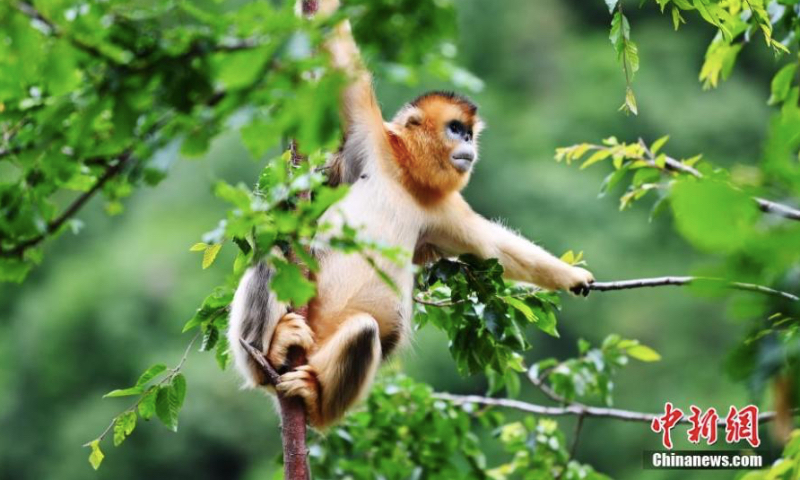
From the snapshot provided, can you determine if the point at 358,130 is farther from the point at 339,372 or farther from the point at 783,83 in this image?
the point at 783,83

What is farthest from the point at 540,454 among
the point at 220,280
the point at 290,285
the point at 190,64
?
the point at 220,280

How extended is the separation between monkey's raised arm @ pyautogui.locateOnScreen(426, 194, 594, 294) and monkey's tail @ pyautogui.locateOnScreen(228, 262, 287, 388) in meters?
0.90

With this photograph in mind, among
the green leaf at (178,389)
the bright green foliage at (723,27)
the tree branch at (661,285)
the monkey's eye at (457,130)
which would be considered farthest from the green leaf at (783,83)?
the green leaf at (178,389)

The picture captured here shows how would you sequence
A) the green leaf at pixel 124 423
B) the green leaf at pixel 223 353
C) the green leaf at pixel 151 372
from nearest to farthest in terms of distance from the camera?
1. the green leaf at pixel 151 372
2. the green leaf at pixel 124 423
3. the green leaf at pixel 223 353

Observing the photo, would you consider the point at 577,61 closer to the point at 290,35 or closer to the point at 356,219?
the point at 356,219

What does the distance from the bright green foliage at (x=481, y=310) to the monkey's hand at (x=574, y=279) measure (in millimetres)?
262

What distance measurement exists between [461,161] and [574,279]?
0.72 meters

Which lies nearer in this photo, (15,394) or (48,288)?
(15,394)

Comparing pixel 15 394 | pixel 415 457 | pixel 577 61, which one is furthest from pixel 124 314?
pixel 415 457

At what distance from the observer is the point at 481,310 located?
4.00 m

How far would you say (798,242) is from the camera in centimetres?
161

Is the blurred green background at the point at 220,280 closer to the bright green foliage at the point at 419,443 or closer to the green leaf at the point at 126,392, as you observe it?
the bright green foliage at the point at 419,443

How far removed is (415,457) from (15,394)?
63.7ft

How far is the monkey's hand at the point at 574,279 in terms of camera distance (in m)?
4.45
